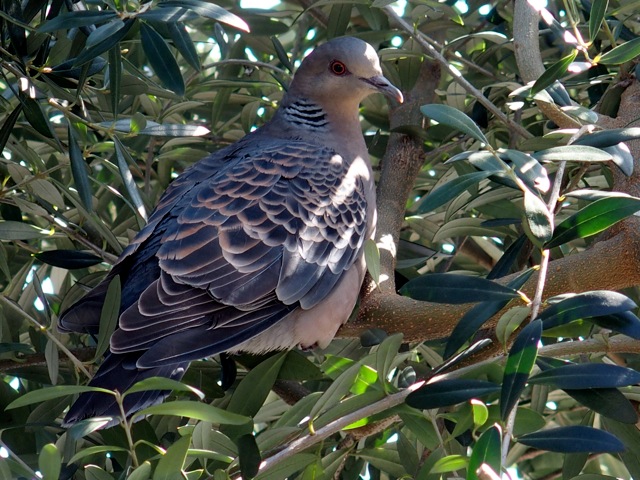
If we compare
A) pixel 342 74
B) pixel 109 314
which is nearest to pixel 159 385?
pixel 109 314

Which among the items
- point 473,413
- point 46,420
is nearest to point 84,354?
point 46,420

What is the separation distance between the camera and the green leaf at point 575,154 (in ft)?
6.28

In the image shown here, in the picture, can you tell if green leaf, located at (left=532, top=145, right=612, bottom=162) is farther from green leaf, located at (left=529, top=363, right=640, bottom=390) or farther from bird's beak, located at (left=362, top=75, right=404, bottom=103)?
bird's beak, located at (left=362, top=75, right=404, bottom=103)

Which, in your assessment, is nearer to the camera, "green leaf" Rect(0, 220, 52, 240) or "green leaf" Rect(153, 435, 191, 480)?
"green leaf" Rect(153, 435, 191, 480)

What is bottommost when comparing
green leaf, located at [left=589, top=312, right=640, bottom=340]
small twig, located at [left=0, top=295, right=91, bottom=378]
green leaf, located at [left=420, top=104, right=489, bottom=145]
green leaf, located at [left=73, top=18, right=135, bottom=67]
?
small twig, located at [left=0, top=295, right=91, bottom=378]

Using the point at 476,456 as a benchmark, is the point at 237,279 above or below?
below

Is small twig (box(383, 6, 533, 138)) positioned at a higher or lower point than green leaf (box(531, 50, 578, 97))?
lower

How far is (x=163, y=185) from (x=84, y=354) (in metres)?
0.93

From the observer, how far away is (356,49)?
320cm

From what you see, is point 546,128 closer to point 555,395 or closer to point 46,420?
point 555,395

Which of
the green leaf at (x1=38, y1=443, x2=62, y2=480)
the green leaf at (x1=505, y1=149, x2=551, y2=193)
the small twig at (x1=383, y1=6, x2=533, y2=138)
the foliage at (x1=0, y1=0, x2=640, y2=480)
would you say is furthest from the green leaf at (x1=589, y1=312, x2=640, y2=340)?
the small twig at (x1=383, y1=6, x2=533, y2=138)

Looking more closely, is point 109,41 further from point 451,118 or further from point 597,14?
point 597,14

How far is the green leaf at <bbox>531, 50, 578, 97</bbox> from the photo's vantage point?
224 cm

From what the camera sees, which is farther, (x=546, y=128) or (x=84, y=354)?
(x=546, y=128)
